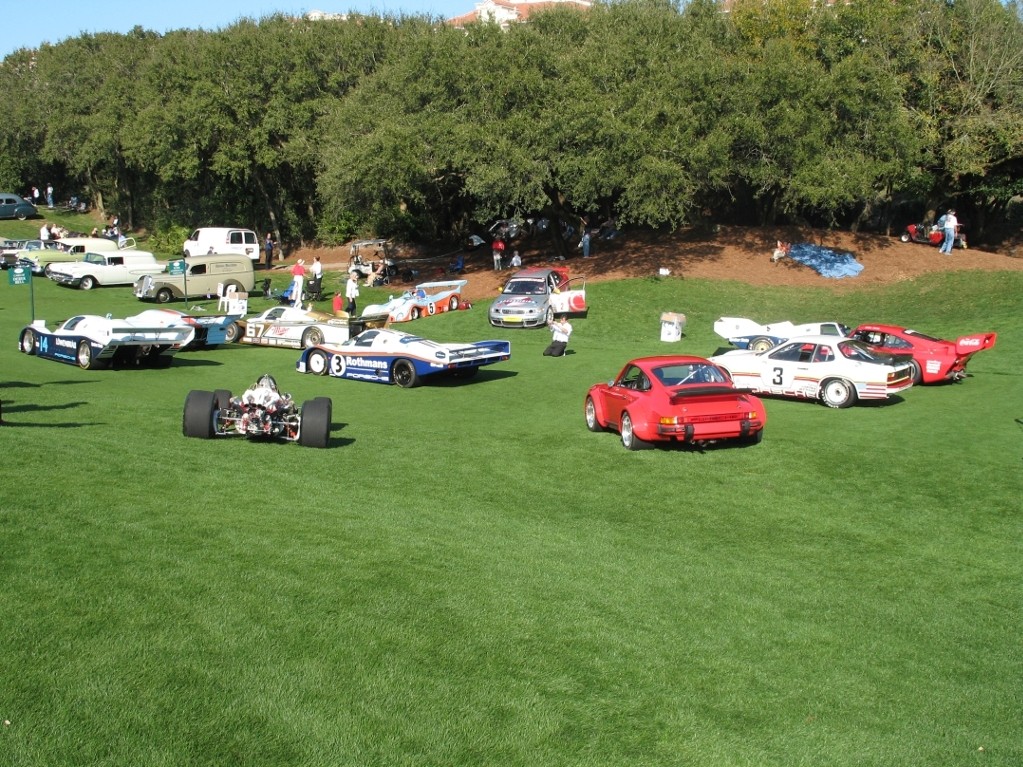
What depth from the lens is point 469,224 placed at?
55531mm

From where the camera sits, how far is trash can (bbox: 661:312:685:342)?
3084cm

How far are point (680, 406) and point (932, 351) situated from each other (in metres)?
9.34

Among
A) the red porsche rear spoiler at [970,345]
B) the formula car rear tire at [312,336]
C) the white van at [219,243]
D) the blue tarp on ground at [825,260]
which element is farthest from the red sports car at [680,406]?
the white van at [219,243]

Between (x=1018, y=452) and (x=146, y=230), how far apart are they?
Result: 62.8 meters

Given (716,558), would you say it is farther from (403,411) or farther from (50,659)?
(403,411)

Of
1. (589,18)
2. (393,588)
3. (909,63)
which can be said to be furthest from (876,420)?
(589,18)

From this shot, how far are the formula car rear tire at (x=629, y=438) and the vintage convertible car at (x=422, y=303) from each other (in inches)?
703

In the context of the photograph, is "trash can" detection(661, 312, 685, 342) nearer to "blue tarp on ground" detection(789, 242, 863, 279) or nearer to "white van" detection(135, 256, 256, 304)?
"blue tarp on ground" detection(789, 242, 863, 279)

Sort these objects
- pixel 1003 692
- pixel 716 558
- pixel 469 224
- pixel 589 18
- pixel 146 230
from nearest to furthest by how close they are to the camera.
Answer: pixel 1003 692 < pixel 716 558 < pixel 589 18 < pixel 469 224 < pixel 146 230

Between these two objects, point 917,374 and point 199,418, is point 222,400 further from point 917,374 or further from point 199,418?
point 917,374

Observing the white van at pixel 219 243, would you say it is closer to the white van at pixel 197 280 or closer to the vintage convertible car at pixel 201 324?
the white van at pixel 197 280

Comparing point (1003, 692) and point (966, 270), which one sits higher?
point (966, 270)

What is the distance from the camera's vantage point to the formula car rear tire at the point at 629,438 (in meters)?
16.4

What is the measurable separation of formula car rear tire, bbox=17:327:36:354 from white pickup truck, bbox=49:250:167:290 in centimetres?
1601
